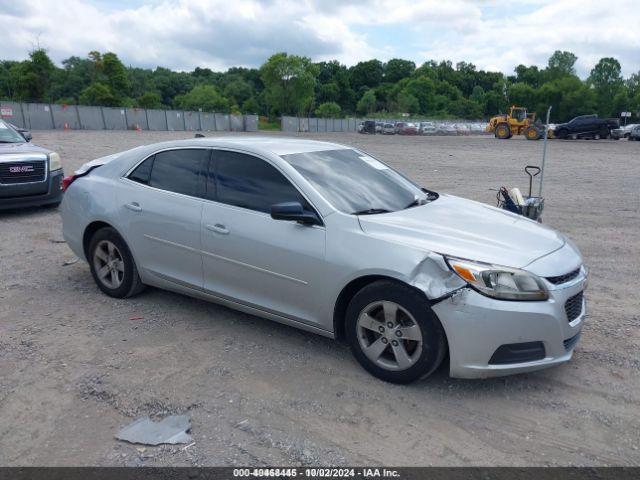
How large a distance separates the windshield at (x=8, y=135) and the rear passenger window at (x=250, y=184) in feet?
23.9

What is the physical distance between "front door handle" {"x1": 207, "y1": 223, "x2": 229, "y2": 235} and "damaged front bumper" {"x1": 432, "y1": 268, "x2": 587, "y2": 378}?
1810 millimetres

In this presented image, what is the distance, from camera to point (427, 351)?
3.52 metres

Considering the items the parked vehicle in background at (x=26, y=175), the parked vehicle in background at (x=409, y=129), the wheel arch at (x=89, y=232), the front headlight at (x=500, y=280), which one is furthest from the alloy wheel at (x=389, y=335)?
the parked vehicle in background at (x=409, y=129)

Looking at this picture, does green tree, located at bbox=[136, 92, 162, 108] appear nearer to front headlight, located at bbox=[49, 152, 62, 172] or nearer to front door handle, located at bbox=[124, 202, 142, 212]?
front headlight, located at bbox=[49, 152, 62, 172]

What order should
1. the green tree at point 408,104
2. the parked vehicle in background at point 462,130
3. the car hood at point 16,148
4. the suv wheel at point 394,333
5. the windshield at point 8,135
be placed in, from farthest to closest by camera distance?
the green tree at point 408,104 < the parked vehicle in background at point 462,130 < the windshield at point 8,135 < the car hood at point 16,148 < the suv wheel at point 394,333

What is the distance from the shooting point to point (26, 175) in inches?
368

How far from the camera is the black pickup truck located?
135 feet

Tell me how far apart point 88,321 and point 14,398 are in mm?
1316

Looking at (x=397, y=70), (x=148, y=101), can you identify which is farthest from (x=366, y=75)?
(x=148, y=101)

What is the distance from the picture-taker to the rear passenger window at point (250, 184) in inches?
168

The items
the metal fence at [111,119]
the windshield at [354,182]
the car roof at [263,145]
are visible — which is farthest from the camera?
the metal fence at [111,119]

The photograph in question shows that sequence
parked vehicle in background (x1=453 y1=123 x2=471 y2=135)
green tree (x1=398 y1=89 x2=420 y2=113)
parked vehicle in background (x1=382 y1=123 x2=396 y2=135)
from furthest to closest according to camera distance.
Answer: green tree (x1=398 y1=89 x2=420 y2=113), parked vehicle in background (x1=453 y1=123 x2=471 y2=135), parked vehicle in background (x1=382 y1=123 x2=396 y2=135)

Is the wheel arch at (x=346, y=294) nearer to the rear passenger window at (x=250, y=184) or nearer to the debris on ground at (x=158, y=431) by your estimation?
the rear passenger window at (x=250, y=184)

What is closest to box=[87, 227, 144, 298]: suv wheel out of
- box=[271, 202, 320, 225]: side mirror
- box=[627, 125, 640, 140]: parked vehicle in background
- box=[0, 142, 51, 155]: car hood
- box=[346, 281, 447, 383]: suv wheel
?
box=[271, 202, 320, 225]: side mirror
